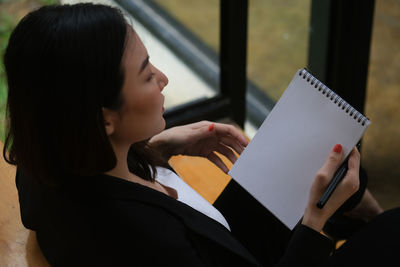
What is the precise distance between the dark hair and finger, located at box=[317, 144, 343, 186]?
34 cm

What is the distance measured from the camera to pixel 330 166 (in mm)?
855

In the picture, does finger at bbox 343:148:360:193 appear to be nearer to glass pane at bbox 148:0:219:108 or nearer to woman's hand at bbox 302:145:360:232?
woman's hand at bbox 302:145:360:232

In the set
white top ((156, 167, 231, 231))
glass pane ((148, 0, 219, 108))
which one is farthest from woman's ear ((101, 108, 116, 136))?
glass pane ((148, 0, 219, 108))

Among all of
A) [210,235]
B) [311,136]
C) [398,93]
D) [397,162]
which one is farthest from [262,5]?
[210,235]

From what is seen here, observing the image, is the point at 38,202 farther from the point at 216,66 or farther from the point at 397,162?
the point at 397,162

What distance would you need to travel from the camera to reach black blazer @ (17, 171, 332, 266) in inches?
29.2

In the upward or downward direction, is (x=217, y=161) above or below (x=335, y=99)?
below

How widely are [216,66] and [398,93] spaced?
0.74 meters

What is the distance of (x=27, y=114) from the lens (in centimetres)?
73

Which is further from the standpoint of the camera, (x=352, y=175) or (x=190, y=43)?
(x=190, y=43)

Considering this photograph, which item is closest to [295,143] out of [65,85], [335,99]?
[335,99]

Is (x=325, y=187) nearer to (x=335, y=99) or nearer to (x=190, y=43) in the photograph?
(x=335, y=99)

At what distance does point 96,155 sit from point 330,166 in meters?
0.38

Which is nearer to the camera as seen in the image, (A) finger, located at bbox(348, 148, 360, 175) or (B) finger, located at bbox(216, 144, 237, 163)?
(A) finger, located at bbox(348, 148, 360, 175)
